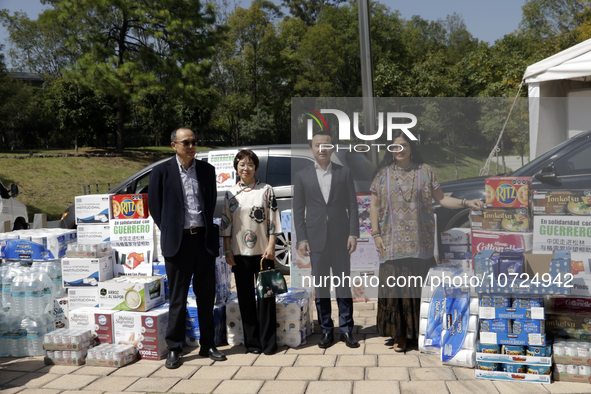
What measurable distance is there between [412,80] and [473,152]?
28.3 metres

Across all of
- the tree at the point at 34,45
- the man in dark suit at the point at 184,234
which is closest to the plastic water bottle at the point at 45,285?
the man in dark suit at the point at 184,234

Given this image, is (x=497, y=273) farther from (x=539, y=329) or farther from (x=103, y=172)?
(x=103, y=172)

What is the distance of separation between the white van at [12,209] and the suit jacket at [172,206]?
6.04 m

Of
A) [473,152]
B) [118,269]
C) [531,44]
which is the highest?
[531,44]

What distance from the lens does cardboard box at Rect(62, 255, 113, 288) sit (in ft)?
15.3

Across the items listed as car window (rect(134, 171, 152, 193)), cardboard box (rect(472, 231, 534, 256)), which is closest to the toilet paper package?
cardboard box (rect(472, 231, 534, 256))

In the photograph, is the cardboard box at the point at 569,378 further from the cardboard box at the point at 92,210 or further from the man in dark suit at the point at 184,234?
the cardboard box at the point at 92,210

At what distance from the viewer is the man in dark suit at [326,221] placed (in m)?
4.33

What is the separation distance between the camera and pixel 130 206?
4.91 meters

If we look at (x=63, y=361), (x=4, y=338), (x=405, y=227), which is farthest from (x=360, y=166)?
(x=4, y=338)

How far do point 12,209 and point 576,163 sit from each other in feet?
30.9

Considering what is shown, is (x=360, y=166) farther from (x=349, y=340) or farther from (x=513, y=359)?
(x=513, y=359)

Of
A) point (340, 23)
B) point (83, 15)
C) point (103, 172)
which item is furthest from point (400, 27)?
point (103, 172)

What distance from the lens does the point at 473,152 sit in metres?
4.64
